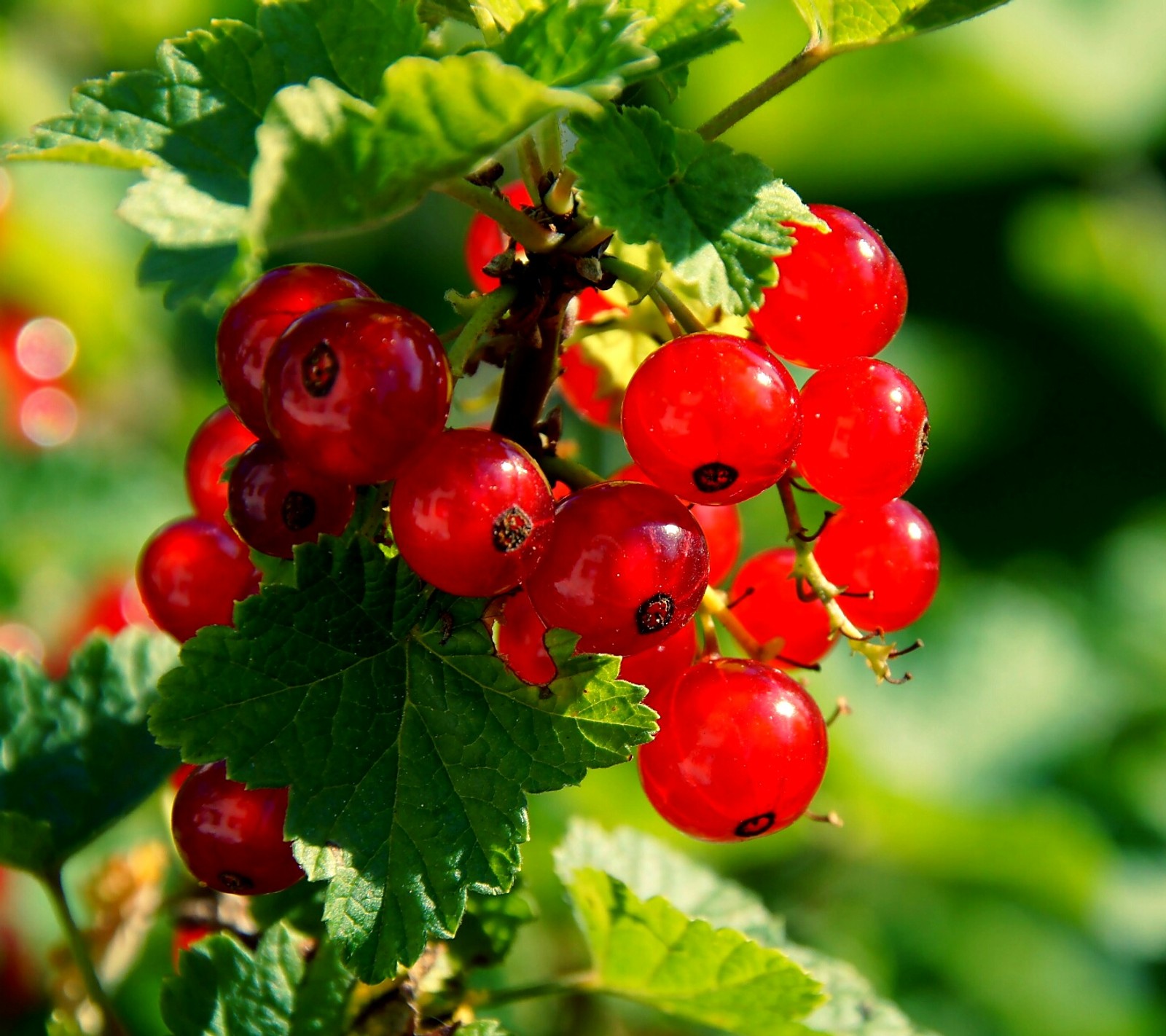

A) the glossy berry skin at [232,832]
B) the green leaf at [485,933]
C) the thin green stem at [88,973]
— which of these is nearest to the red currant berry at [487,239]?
the glossy berry skin at [232,832]

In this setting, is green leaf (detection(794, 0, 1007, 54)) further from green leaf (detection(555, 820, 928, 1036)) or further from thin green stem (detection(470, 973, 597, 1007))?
thin green stem (detection(470, 973, 597, 1007))

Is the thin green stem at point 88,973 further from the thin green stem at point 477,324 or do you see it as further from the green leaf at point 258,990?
the thin green stem at point 477,324

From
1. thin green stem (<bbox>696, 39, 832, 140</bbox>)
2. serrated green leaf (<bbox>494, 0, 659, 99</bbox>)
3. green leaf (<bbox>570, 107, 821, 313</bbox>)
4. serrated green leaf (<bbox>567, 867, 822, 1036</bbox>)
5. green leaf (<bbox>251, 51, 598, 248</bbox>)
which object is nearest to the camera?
green leaf (<bbox>251, 51, 598, 248</bbox>)

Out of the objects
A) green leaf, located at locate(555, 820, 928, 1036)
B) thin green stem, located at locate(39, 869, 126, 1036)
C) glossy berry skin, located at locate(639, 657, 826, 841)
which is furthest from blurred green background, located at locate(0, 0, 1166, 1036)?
glossy berry skin, located at locate(639, 657, 826, 841)

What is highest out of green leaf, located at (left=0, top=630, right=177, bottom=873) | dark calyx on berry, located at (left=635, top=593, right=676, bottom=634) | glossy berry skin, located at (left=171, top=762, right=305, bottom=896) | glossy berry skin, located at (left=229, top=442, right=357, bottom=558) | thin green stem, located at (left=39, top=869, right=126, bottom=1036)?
glossy berry skin, located at (left=229, top=442, right=357, bottom=558)

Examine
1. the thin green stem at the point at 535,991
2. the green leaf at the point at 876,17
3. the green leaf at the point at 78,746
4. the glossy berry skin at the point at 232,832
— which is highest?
the green leaf at the point at 876,17

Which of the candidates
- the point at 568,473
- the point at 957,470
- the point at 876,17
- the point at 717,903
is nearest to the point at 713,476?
the point at 568,473
